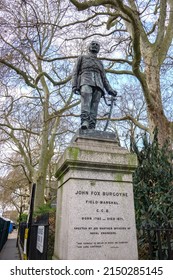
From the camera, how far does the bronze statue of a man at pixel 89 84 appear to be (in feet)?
14.8

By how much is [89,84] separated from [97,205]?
2.30m

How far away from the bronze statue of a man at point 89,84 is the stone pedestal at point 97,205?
660 mm

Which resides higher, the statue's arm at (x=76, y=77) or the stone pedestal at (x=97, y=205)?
the statue's arm at (x=76, y=77)

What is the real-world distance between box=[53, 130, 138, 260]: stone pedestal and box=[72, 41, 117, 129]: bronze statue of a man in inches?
26.0

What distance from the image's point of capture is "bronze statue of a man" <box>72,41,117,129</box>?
4500mm

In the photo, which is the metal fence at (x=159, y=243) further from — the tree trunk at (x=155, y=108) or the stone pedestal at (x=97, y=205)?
the tree trunk at (x=155, y=108)

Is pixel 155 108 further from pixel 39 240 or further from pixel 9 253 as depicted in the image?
pixel 9 253

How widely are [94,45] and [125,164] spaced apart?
2.59 m

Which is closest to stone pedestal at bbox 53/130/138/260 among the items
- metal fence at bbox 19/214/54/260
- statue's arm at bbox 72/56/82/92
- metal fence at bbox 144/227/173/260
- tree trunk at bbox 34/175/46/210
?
metal fence at bbox 144/227/173/260

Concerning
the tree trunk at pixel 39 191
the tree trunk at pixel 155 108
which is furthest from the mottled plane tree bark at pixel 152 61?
the tree trunk at pixel 39 191

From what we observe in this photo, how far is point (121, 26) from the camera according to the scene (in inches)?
521

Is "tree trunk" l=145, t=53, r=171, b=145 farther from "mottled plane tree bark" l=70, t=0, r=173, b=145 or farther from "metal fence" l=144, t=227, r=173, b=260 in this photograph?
"metal fence" l=144, t=227, r=173, b=260

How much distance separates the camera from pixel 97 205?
3.68 m
